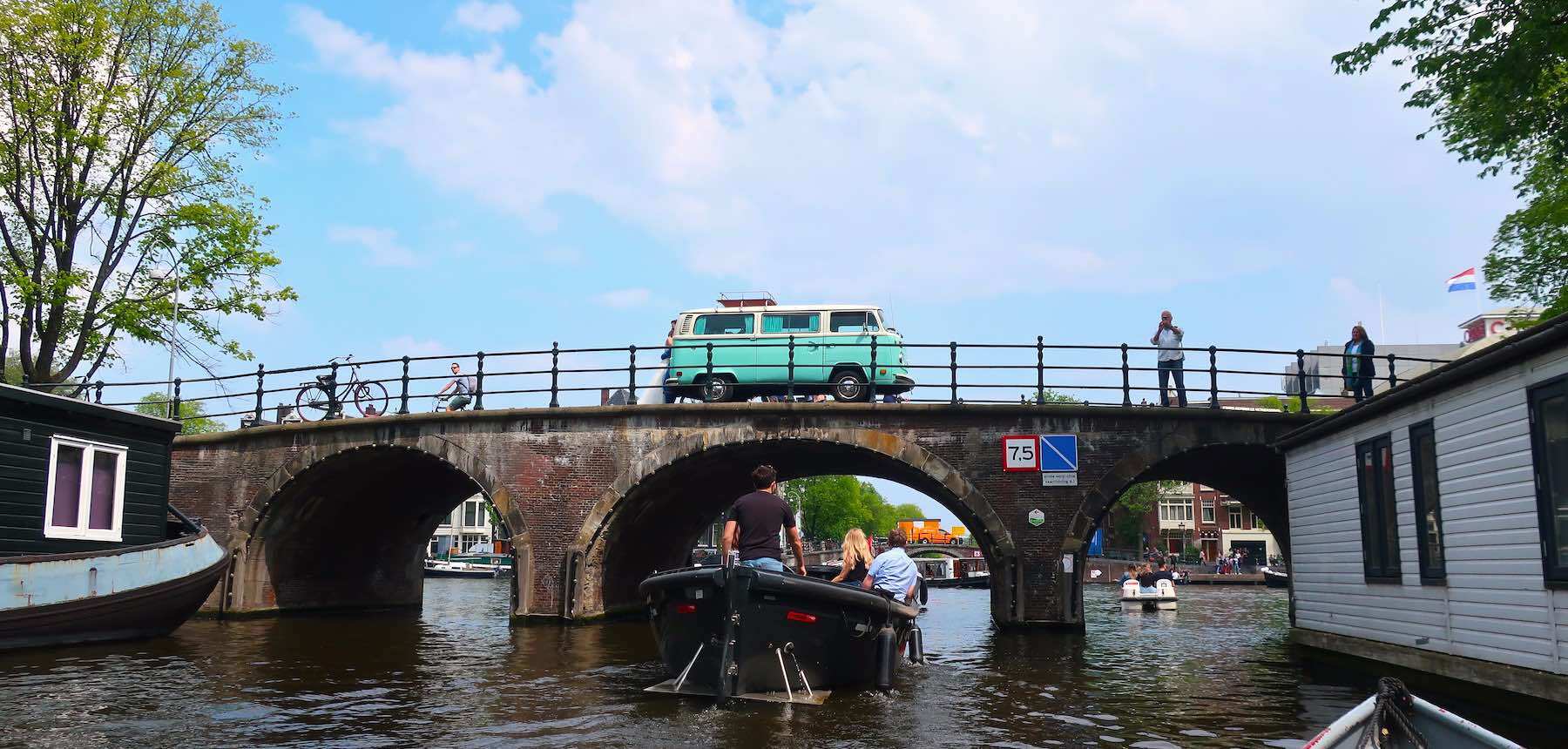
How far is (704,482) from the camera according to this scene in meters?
22.9

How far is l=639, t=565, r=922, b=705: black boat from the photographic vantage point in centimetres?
931

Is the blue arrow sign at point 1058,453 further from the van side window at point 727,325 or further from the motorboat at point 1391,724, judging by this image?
the motorboat at point 1391,724

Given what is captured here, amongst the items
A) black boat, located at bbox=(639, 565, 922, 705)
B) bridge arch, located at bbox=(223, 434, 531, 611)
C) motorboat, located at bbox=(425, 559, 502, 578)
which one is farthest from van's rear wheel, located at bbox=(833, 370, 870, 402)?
motorboat, located at bbox=(425, 559, 502, 578)

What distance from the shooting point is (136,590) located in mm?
14570

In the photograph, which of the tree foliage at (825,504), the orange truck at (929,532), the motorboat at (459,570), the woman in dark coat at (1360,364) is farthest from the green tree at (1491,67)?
the orange truck at (929,532)

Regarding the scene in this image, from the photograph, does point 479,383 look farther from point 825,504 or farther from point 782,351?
point 825,504

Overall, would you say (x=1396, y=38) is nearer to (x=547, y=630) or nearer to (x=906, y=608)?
(x=906, y=608)

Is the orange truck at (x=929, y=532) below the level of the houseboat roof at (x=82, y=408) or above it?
below

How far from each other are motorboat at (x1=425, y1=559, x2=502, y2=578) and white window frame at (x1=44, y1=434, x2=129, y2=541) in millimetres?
40546

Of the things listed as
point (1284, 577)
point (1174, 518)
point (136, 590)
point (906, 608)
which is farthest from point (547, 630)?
point (1174, 518)

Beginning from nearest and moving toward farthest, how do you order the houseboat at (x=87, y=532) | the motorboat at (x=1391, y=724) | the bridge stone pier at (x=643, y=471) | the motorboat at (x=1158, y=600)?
the motorboat at (x=1391, y=724) → the houseboat at (x=87, y=532) → the bridge stone pier at (x=643, y=471) → the motorboat at (x=1158, y=600)

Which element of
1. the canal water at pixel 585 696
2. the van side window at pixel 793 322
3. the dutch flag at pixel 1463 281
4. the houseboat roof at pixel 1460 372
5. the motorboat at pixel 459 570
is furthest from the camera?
the motorboat at pixel 459 570

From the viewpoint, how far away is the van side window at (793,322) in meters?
21.4

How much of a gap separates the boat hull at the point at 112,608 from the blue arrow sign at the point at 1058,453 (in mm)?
13171
